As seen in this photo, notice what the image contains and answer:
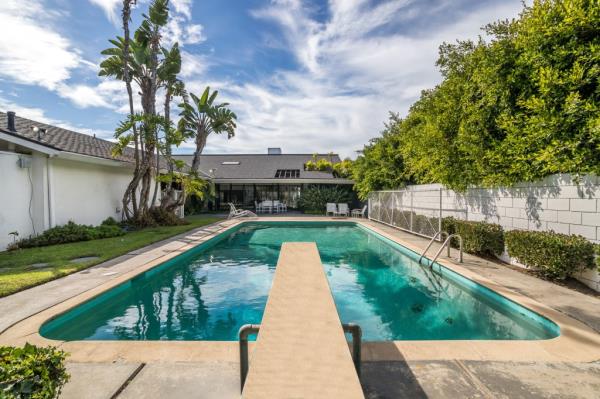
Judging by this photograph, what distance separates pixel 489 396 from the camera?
7.61 feet

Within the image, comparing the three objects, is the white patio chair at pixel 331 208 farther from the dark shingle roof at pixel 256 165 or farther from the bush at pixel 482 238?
the bush at pixel 482 238

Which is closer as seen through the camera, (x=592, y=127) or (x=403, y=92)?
(x=592, y=127)

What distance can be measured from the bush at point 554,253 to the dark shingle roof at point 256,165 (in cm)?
1680

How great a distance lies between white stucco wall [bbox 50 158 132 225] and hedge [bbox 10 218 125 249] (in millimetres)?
521

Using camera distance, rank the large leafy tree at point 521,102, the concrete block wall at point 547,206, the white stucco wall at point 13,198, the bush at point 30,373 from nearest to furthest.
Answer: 1. the bush at point 30,373
2. the large leafy tree at point 521,102
3. the concrete block wall at point 547,206
4. the white stucco wall at point 13,198

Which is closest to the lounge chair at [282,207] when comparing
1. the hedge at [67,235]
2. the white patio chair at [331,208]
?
the white patio chair at [331,208]

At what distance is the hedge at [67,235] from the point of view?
8766 mm

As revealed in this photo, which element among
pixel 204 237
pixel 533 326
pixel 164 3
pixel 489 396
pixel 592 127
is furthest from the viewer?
pixel 164 3

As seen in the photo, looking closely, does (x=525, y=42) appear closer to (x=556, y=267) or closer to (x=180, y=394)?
(x=556, y=267)

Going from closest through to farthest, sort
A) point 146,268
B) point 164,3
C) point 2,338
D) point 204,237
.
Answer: point 2,338 < point 146,268 < point 204,237 < point 164,3

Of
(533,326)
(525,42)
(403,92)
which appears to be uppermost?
(403,92)

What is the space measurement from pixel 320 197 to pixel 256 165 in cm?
702

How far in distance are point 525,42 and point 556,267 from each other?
4323 millimetres

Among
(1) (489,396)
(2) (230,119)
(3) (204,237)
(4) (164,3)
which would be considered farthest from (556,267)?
(4) (164,3)
